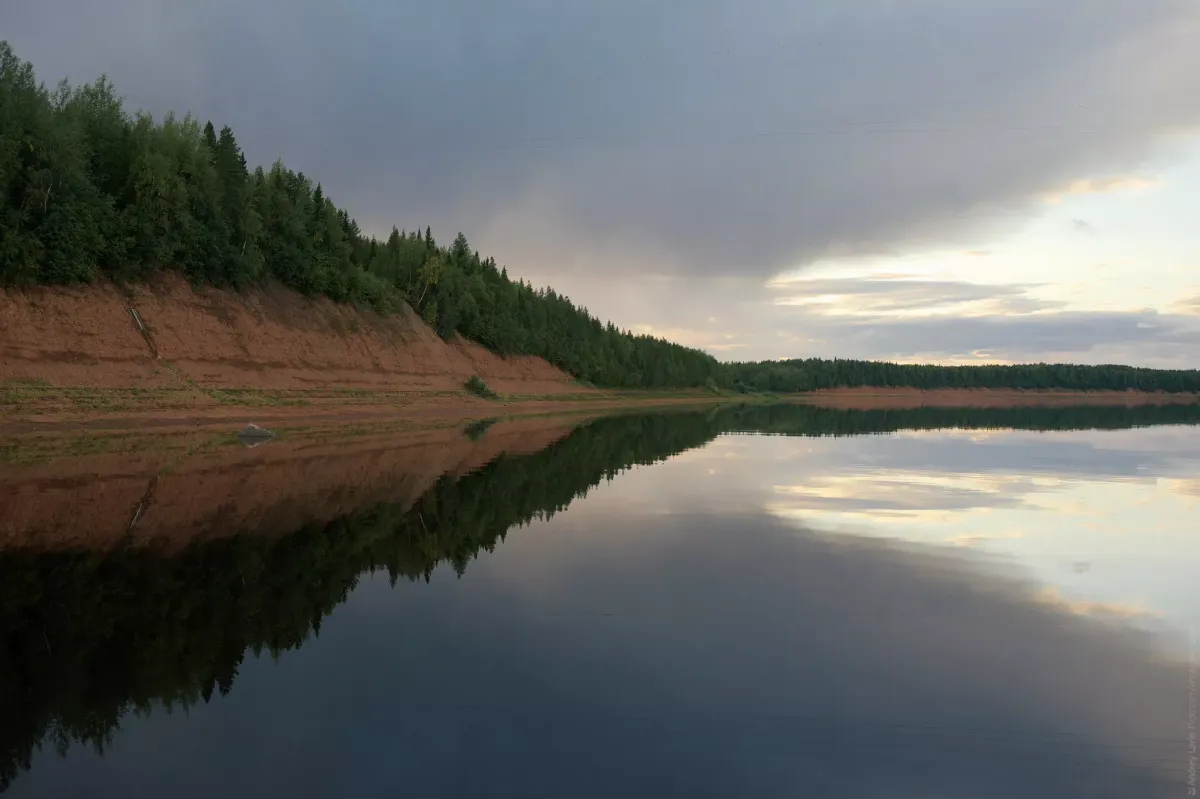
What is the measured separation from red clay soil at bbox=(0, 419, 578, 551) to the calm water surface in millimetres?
963

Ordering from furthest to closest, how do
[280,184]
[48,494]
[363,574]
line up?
[280,184]
[48,494]
[363,574]

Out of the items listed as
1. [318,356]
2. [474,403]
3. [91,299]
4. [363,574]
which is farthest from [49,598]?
[474,403]

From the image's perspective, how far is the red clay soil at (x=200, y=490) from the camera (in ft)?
49.5

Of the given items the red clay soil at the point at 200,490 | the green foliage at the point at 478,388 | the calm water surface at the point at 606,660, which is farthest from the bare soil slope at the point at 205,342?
the calm water surface at the point at 606,660

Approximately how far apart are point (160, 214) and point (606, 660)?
5469 centimetres

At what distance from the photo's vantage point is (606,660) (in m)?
8.88

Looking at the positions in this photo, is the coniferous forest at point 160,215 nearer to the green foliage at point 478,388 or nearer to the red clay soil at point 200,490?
the green foliage at point 478,388

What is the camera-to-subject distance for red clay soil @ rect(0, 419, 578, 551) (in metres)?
15.1

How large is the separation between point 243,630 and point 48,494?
42.8 ft

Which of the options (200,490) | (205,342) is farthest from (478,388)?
(200,490)

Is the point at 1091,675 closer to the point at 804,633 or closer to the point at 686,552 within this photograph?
the point at 804,633

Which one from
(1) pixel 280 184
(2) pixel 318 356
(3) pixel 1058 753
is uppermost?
(1) pixel 280 184

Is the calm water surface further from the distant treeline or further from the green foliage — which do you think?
the green foliage

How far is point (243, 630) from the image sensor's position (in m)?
9.68
